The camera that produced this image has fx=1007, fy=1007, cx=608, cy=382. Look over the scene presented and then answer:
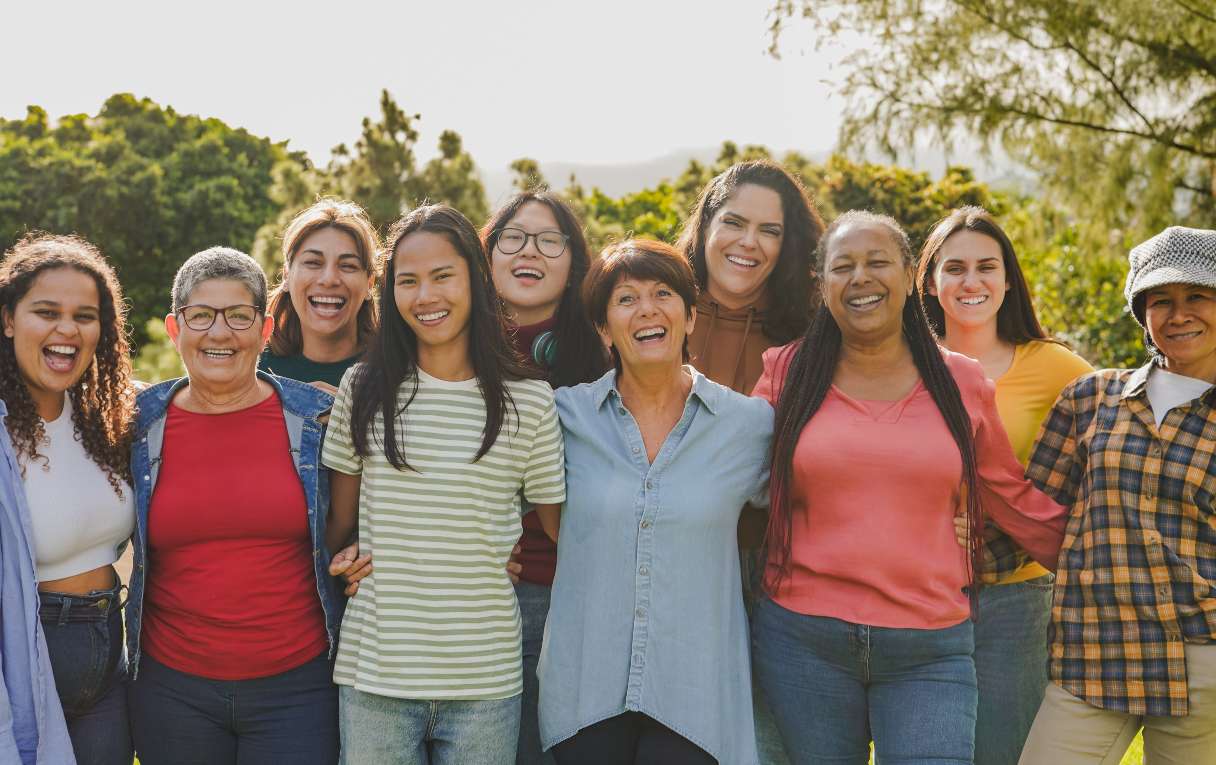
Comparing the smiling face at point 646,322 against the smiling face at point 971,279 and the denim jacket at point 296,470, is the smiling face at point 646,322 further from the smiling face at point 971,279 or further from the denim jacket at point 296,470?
the smiling face at point 971,279

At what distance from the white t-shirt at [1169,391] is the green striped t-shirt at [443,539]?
1909 millimetres

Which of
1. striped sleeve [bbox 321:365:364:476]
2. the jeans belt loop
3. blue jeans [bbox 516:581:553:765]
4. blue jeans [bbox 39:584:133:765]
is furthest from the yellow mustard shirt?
the jeans belt loop

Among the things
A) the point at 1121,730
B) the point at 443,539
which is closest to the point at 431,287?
the point at 443,539

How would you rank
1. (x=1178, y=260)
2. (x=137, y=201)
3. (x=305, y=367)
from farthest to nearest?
(x=137, y=201) → (x=305, y=367) → (x=1178, y=260)

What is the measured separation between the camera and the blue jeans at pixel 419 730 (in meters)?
2.92

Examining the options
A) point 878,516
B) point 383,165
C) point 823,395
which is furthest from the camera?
point 383,165

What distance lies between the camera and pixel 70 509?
3074 millimetres

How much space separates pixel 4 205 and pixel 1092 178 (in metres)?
23.4

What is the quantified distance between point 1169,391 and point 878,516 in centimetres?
106

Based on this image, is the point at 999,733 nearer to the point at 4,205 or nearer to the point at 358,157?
the point at 358,157

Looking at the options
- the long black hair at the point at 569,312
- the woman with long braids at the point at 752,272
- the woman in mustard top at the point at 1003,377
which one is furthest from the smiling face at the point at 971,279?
the long black hair at the point at 569,312

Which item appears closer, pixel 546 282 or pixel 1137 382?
pixel 1137 382

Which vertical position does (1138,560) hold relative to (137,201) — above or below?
below

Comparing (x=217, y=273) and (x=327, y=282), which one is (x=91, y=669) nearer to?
(x=217, y=273)
